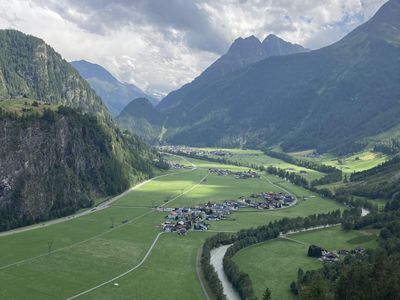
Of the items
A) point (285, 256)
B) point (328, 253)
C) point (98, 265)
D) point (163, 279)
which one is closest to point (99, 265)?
point (98, 265)

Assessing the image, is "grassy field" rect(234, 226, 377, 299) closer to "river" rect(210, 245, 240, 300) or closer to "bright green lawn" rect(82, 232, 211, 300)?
"river" rect(210, 245, 240, 300)

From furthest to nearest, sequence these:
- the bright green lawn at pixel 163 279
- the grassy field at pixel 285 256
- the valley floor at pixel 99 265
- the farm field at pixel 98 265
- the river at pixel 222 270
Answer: the grassy field at pixel 285 256 → the river at pixel 222 270 → the farm field at pixel 98 265 → the valley floor at pixel 99 265 → the bright green lawn at pixel 163 279

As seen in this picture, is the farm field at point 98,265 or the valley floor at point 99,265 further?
the farm field at point 98,265

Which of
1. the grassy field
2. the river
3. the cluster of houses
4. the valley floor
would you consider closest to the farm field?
the valley floor

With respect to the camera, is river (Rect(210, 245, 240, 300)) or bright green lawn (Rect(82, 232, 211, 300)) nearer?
bright green lawn (Rect(82, 232, 211, 300))

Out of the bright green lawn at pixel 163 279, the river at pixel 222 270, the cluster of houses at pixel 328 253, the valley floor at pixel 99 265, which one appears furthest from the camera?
the cluster of houses at pixel 328 253

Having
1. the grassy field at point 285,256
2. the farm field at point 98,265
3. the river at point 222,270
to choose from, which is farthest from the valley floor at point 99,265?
the river at point 222,270

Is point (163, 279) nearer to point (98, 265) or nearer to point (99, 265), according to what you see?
point (99, 265)

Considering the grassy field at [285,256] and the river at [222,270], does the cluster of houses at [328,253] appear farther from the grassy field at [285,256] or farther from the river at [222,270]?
the river at [222,270]
